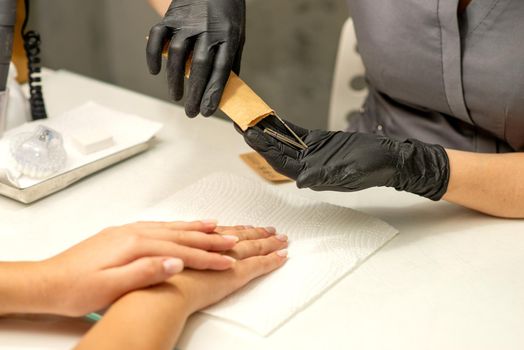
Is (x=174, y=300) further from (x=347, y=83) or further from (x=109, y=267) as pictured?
(x=347, y=83)

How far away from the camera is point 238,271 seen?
914mm

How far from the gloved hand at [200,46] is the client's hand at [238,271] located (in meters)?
0.20

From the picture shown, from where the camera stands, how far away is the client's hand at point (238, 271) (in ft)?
2.84

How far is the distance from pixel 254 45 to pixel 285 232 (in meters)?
1.18

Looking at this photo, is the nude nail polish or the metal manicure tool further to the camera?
the metal manicure tool

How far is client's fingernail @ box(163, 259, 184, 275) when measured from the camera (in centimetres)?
83

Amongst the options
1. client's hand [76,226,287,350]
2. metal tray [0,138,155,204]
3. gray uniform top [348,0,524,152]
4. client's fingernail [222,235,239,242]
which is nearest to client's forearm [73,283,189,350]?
client's hand [76,226,287,350]

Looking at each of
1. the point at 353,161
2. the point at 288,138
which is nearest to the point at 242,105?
the point at 288,138

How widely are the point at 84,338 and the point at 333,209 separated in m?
0.49

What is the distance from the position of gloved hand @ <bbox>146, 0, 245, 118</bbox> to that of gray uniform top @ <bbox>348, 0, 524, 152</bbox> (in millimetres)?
289

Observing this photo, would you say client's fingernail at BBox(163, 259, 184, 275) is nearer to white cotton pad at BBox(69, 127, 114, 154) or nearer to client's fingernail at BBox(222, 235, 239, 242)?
client's fingernail at BBox(222, 235, 239, 242)

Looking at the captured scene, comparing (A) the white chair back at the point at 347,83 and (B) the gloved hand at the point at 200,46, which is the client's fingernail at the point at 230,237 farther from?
(A) the white chair back at the point at 347,83

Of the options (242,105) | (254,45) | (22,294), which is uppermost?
(242,105)

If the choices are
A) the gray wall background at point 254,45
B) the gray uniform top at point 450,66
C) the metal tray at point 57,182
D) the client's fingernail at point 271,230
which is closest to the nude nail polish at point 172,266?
the client's fingernail at point 271,230
